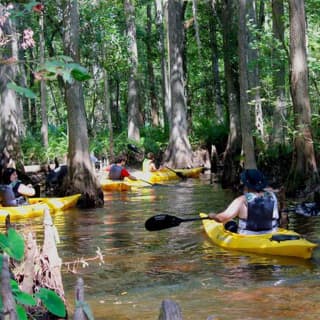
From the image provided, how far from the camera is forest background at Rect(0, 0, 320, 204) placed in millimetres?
15539

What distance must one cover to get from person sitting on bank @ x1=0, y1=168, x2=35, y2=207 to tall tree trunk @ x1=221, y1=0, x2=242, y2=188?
763 cm

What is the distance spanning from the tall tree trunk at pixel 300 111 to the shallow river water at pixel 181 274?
155cm

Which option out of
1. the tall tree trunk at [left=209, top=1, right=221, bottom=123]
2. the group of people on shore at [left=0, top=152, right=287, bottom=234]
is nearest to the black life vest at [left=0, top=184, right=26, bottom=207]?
the group of people on shore at [left=0, top=152, right=287, bottom=234]

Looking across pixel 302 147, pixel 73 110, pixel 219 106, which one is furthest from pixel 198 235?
pixel 219 106

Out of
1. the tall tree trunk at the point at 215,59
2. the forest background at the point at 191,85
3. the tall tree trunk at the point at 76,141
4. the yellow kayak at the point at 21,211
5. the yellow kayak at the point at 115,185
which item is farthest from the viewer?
the tall tree trunk at the point at 215,59

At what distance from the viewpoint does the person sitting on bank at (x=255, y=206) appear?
9203mm

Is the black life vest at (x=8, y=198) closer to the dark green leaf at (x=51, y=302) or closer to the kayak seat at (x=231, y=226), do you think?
the kayak seat at (x=231, y=226)

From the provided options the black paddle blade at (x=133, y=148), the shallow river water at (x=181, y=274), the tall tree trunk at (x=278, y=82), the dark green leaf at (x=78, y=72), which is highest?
the tall tree trunk at (x=278, y=82)

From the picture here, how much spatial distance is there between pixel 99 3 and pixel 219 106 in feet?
33.7

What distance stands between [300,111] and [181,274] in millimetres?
7696

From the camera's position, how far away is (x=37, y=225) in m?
13.8

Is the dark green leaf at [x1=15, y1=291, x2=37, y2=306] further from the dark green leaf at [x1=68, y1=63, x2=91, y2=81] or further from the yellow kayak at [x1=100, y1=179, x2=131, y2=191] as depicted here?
the yellow kayak at [x1=100, y1=179, x2=131, y2=191]

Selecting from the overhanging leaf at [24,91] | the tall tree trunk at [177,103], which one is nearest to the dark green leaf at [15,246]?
the overhanging leaf at [24,91]

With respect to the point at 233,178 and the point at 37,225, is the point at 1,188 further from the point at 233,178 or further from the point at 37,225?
the point at 233,178
